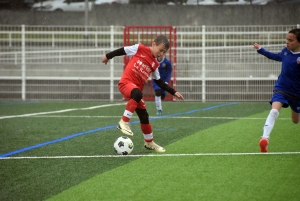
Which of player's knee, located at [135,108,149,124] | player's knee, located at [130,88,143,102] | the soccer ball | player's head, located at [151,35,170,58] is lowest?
the soccer ball

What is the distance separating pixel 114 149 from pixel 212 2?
1930 centimetres

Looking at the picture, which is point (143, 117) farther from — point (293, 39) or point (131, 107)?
point (293, 39)

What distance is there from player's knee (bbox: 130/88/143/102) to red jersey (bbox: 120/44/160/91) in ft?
1.23

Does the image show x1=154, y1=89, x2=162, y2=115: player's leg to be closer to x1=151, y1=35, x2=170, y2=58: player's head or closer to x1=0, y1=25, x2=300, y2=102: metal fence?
x1=0, y1=25, x2=300, y2=102: metal fence

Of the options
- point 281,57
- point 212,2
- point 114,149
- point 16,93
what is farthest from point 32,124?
point 212,2

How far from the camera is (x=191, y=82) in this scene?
22062 mm

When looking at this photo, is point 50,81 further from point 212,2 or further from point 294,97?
point 294,97

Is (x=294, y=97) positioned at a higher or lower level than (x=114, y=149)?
higher

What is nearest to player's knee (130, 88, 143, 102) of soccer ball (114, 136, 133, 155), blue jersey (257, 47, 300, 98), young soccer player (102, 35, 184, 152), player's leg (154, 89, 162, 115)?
young soccer player (102, 35, 184, 152)

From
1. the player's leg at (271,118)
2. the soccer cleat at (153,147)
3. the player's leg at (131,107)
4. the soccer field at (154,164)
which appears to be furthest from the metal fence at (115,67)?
the player's leg at (131,107)

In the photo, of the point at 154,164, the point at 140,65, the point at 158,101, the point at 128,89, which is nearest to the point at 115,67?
the point at 158,101

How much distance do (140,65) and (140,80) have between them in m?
0.24

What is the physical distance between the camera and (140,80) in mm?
8516

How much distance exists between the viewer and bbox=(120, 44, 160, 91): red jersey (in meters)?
8.39
